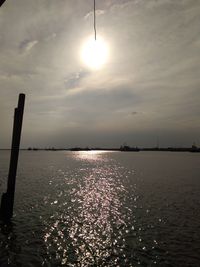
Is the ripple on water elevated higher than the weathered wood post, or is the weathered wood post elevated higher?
the weathered wood post

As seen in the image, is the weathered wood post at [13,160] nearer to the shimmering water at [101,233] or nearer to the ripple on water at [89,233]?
the shimmering water at [101,233]

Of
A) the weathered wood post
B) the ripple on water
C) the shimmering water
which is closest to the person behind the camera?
the shimmering water

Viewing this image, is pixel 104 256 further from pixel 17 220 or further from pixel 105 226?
pixel 17 220

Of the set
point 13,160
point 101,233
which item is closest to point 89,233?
point 101,233

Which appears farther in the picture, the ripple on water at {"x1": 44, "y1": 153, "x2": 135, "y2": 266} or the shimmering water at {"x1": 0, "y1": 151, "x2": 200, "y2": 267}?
the ripple on water at {"x1": 44, "y1": 153, "x2": 135, "y2": 266}

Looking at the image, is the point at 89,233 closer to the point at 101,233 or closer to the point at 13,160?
the point at 101,233

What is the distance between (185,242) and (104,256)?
435 cm

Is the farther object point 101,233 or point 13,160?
point 13,160

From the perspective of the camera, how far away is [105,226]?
15.3 metres

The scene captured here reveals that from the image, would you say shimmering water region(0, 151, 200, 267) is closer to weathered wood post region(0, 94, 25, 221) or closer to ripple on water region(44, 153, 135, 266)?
ripple on water region(44, 153, 135, 266)

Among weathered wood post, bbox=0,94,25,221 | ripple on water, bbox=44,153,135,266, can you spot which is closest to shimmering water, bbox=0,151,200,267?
ripple on water, bbox=44,153,135,266

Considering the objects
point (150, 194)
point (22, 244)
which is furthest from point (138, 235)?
point (150, 194)

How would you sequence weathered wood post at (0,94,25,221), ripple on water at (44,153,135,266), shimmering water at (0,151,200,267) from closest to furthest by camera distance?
shimmering water at (0,151,200,267)
ripple on water at (44,153,135,266)
weathered wood post at (0,94,25,221)

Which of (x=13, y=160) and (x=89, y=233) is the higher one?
(x=13, y=160)
